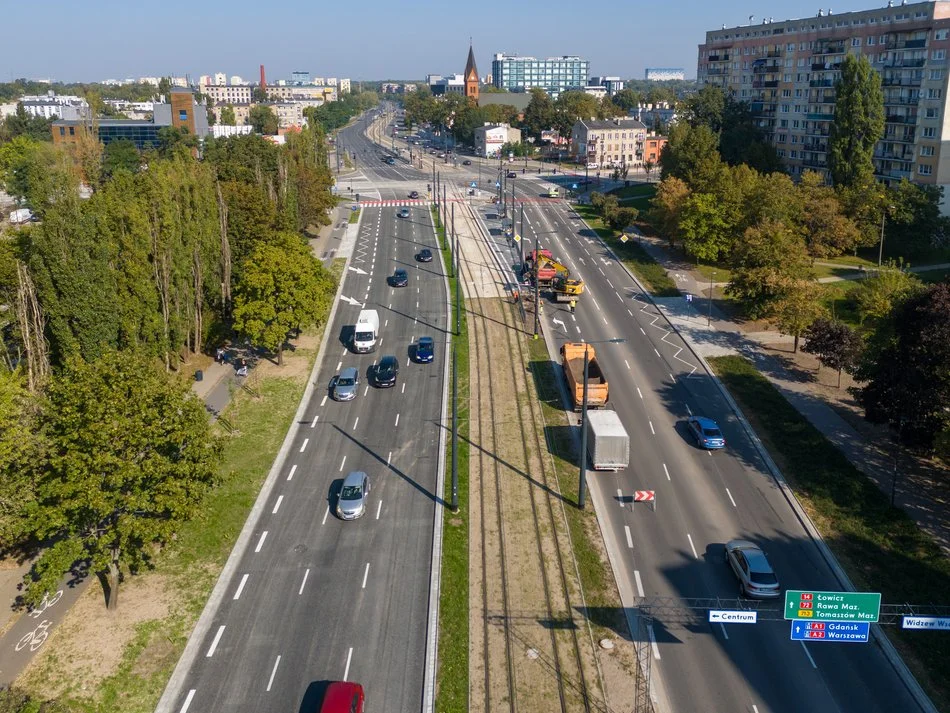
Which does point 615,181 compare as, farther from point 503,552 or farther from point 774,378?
point 503,552

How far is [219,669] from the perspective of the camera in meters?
24.7

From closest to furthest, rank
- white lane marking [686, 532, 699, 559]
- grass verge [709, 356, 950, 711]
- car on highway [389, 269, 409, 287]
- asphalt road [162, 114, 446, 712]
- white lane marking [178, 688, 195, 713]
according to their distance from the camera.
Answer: white lane marking [178, 688, 195, 713] < asphalt road [162, 114, 446, 712] < grass verge [709, 356, 950, 711] < white lane marking [686, 532, 699, 559] < car on highway [389, 269, 409, 287]

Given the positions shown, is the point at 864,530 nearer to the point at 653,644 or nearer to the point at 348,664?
the point at 653,644

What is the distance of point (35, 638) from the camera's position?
26.1 m

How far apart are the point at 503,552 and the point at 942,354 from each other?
21702 mm

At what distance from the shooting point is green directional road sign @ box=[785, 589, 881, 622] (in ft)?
71.5

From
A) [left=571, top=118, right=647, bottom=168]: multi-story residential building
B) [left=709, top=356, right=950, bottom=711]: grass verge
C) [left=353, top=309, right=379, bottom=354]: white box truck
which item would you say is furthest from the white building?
[left=709, top=356, right=950, bottom=711]: grass verge

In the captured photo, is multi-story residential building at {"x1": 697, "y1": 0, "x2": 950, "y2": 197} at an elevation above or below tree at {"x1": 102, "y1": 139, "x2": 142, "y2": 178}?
above

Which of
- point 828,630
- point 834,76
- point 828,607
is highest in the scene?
point 834,76

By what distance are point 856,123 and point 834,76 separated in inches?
974

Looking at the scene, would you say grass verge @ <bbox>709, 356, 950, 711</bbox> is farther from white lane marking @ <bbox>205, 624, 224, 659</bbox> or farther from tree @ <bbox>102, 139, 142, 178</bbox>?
tree @ <bbox>102, 139, 142, 178</bbox>

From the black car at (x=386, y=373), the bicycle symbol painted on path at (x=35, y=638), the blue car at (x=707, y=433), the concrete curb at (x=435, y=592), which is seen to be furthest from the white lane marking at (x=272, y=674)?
the blue car at (x=707, y=433)

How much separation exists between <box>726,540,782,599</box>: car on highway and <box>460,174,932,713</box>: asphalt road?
68 cm

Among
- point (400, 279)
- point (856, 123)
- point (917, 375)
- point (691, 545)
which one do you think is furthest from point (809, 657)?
point (856, 123)
